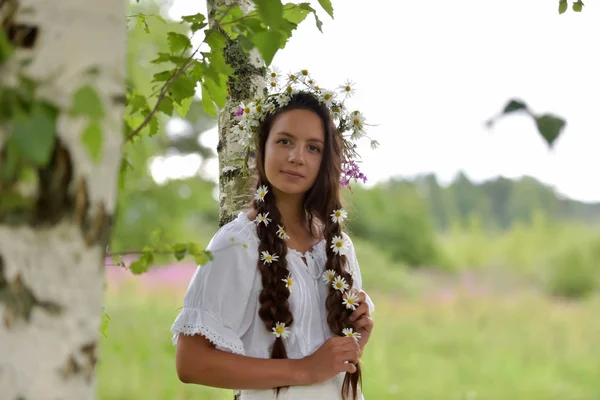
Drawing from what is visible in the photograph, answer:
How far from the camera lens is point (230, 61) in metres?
2.12

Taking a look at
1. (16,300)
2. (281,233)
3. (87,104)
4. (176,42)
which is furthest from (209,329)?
(87,104)

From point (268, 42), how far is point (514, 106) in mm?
548

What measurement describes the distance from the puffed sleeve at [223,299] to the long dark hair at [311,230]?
0.04 meters

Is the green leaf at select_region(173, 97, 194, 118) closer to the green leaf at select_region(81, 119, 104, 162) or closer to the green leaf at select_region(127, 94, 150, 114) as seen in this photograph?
the green leaf at select_region(127, 94, 150, 114)

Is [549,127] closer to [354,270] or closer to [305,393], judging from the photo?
[305,393]

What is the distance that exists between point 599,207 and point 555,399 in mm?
7137

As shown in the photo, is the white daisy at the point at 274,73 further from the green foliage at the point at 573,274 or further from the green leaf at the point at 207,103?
the green foliage at the point at 573,274

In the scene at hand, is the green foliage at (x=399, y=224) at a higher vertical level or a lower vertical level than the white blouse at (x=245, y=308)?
higher

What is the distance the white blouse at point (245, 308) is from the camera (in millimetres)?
1661

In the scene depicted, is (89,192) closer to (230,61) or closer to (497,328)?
(230,61)

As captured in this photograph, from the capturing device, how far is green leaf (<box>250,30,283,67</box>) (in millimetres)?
1065

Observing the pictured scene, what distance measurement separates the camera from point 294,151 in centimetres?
186

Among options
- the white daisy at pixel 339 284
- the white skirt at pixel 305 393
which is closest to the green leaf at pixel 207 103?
the white daisy at pixel 339 284

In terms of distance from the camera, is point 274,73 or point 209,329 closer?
point 209,329
